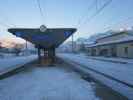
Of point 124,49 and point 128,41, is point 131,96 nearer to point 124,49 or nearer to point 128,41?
point 128,41

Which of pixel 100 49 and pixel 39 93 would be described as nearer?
pixel 39 93

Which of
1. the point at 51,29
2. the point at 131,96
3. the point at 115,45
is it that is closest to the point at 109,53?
the point at 115,45

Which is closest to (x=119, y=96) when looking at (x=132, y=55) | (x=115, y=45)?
(x=132, y=55)

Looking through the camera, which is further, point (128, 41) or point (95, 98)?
point (128, 41)

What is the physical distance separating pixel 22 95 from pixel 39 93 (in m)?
0.62

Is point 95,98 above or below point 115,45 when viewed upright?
below

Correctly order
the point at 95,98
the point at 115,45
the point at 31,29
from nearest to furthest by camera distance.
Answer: the point at 95,98, the point at 31,29, the point at 115,45

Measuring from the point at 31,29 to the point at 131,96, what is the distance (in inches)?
427

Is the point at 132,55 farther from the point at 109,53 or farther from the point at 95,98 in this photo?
the point at 95,98

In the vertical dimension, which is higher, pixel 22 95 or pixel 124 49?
pixel 124 49

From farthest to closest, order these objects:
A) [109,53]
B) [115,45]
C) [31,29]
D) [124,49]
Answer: [109,53] < [115,45] < [124,49] < [31,29]

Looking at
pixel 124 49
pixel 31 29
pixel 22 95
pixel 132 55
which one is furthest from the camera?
pixel 124 49

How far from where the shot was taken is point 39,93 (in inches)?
269

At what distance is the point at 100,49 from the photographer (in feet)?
155
